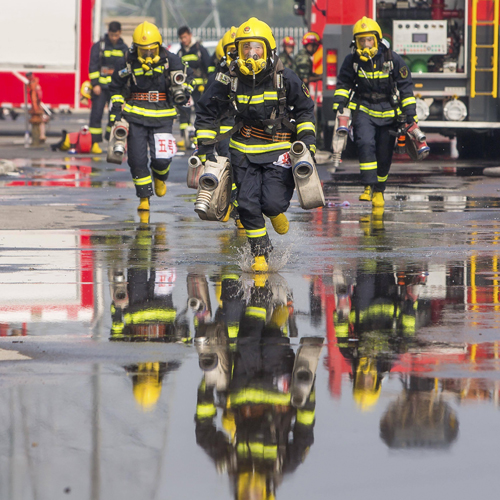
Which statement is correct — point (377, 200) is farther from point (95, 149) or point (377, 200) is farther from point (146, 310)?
Result: point (95, 149)

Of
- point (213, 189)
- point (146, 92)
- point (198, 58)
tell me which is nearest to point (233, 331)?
point (213, 189)

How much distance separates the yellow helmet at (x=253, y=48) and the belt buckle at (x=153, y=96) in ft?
10.9

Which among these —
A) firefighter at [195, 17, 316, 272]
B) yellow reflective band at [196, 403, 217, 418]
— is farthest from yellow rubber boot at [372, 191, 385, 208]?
yellow reflective band at [196, 403, 217, 418]

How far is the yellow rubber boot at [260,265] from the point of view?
23.6 ft

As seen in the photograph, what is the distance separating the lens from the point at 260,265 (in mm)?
7191

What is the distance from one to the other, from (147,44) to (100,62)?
762cm

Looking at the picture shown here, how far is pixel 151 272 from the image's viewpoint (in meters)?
7.20

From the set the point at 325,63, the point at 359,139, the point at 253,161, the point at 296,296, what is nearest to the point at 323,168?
the point at 325,63

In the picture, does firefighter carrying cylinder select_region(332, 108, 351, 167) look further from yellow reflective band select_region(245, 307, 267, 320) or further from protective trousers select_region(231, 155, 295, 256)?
yellow reflective band select_region(245, 307, 267, 320)

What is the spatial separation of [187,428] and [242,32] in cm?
372

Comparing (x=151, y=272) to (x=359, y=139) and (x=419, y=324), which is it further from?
(x=359, y=139)

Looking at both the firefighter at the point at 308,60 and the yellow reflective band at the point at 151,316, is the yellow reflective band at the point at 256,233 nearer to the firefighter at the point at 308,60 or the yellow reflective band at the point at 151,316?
the yellow reflective band at the point at 151,316

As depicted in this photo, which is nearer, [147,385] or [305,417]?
[305,417]

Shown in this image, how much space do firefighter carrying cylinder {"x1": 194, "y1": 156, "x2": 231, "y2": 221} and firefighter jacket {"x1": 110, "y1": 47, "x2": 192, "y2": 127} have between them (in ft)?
9.94
